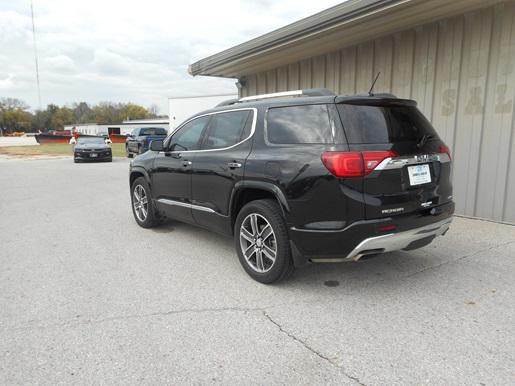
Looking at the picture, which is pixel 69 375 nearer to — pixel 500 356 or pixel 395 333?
pixel 395 333

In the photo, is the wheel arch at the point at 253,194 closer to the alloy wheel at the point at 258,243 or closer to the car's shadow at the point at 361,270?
the alloy wheel at the point at 258,243

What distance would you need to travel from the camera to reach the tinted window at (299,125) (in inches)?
135

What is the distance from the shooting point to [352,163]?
3.18 meters

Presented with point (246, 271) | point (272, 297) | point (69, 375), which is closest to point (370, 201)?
point (272, 297)

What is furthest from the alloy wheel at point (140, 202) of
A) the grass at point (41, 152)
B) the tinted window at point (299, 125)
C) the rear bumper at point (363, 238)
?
the grass at point (41, 152)

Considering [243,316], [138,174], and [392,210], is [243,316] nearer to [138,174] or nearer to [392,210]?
[392,210]

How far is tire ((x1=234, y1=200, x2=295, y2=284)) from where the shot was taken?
366 centimetres

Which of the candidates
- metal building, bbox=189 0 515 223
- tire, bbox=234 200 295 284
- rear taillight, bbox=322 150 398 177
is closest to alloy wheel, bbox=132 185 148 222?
tire, bbox=234 200 295 284

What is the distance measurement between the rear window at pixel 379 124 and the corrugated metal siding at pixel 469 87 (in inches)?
121

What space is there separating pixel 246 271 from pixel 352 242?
1332mm

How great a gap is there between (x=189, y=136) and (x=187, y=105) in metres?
30.6

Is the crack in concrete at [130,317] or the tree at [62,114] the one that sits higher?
the tree at [62,114]

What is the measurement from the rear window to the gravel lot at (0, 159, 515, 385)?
1452 mm

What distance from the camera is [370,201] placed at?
3232 millimetres
